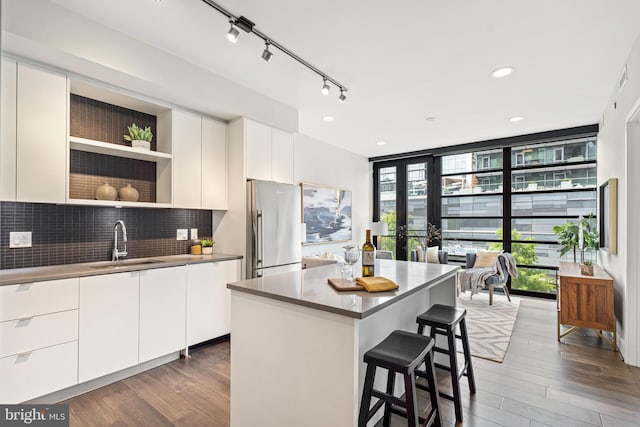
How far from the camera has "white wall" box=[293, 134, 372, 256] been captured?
5.43 m

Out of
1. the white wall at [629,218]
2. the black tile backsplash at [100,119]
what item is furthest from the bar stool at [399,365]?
the black tile backsplash at [100,119]

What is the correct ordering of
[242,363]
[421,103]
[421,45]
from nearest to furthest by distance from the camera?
[242,363] → [421,45] → [421,103]

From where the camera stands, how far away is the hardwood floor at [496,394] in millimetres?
2285

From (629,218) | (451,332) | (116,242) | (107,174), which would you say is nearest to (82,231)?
(116,242)

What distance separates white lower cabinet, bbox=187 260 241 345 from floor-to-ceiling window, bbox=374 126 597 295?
4095 mm

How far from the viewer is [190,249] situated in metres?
3.83

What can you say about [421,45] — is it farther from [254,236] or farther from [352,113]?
[254,236]

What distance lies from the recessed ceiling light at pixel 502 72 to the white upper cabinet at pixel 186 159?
2878 millimetres

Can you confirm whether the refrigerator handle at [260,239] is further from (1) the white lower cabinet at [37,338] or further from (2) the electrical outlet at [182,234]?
(1) the white lower cabinet at [37,338]

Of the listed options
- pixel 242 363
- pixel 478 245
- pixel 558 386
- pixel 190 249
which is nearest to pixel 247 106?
pixel 190 249

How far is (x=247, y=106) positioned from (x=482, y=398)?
3.30m

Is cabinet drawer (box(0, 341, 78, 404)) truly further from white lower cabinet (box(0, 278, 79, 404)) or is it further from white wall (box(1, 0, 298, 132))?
white wall (box(1, 0, 298, 132))

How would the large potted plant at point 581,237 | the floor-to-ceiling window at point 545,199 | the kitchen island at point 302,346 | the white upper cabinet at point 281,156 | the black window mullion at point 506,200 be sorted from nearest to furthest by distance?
the kitchen island at point 302,346 < the white upper cabinet at point 281,156 < the large potted plant at point 581,237 < the floor-to-ceiling window at point 545,199 < the black window mullion at point 506,200

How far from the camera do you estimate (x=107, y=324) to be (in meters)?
2.67
